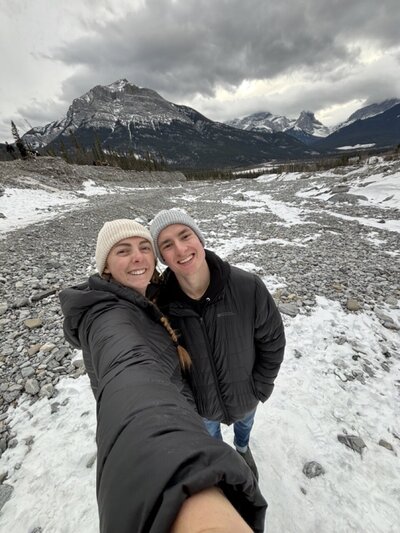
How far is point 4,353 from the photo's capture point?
525 centimetres

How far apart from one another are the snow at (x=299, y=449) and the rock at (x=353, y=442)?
72mm

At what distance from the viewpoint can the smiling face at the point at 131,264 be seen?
251 centimetres

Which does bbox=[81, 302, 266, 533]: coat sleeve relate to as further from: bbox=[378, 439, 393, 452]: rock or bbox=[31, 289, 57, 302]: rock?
bbox=[31, 289, 57, 302]: rock

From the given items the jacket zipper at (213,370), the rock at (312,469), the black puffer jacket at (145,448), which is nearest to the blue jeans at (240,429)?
the jacket zipper at (213,370)

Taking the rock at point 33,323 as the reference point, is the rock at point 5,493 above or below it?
below

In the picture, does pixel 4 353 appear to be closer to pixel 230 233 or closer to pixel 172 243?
pixel 172 243

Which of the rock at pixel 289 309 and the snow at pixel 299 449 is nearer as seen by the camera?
the snow at pixel 299 449

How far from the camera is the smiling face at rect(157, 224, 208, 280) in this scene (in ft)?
8.04

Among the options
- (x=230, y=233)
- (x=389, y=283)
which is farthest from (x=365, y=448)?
(x=230, y=233)

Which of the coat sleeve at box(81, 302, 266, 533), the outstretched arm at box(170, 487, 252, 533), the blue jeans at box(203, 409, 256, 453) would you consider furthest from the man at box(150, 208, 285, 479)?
the outstretched arm at box(170, 487, 252, 533)

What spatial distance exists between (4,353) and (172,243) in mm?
5100

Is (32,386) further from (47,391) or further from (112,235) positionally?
(112,235)

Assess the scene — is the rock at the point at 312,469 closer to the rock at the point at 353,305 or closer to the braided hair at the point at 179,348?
the braided hair at the point at 179,348

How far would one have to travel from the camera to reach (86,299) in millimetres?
1994
